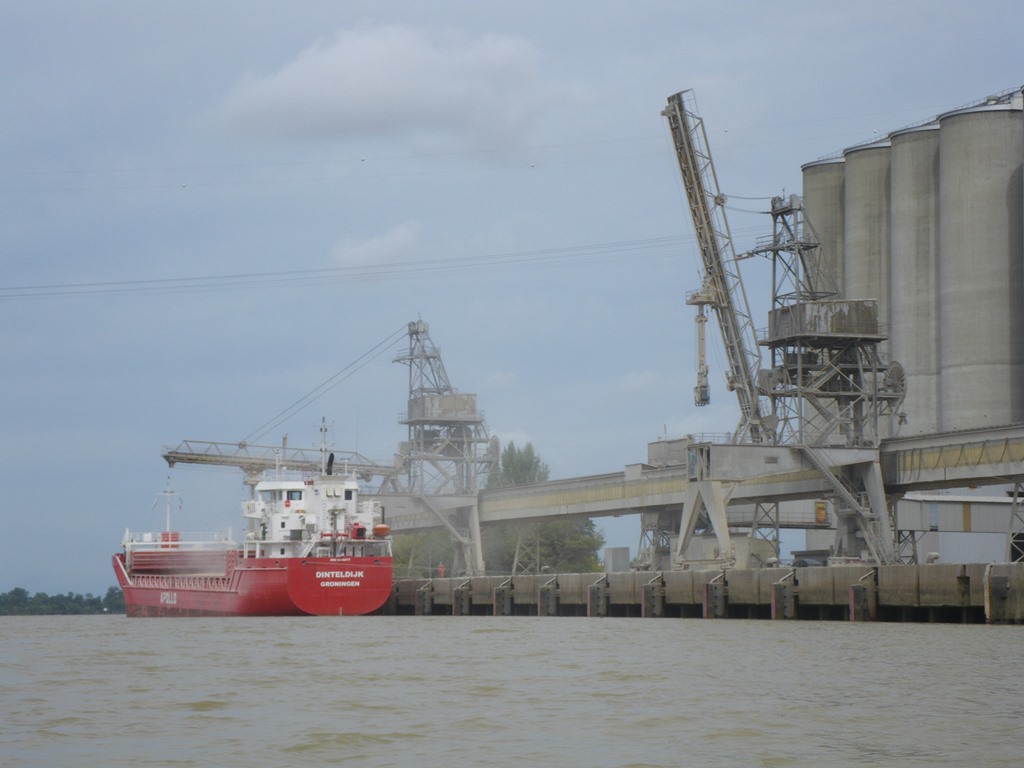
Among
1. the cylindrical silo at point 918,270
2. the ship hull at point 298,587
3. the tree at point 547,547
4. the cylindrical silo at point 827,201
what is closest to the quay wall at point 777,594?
the ship hull at point 298,587

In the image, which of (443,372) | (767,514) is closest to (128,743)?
(767,514)

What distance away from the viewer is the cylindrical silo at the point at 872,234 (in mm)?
85125

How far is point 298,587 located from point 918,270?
42.4 m

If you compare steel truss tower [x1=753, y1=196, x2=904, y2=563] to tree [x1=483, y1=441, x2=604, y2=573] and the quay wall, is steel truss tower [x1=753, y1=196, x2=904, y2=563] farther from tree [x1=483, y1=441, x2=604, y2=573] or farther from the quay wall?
tree [x1=483, y1=441, x2=604, y2=573]

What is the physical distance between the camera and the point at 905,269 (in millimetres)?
81188

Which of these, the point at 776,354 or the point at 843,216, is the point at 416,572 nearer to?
the point at 843,216

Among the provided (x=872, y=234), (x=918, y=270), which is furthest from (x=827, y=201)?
(x=918, y=270)

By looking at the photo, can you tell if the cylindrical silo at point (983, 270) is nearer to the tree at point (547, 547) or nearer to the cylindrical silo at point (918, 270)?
the cylindrical silo at point (918, 270)

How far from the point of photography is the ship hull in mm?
56625

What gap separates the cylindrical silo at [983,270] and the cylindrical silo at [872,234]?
25.6 feet

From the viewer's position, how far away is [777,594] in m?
46.0

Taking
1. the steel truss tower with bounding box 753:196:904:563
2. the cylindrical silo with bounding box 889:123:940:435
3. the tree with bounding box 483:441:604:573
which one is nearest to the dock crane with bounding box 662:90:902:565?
the steel truss tower with bounding box 753:196:904:563

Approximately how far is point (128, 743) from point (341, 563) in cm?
3956

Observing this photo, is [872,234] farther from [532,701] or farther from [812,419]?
[532,701]
